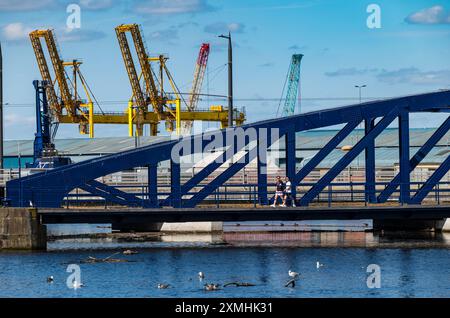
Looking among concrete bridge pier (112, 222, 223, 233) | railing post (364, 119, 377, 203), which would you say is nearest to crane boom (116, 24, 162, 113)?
concrete bridge pier (112, 222, 223, 233)

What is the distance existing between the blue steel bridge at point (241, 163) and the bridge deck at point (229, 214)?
0.80 m

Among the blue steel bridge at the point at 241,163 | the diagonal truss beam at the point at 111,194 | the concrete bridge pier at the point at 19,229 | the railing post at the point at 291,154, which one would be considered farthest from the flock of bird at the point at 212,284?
the railing post at the point at 291,154

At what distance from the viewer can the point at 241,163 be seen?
184 feet

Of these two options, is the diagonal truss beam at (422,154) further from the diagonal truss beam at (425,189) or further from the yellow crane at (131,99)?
the yellow crane at (131,99)

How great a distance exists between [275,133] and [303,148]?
70.2m

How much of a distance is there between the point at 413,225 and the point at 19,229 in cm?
2483

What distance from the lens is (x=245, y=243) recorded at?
203 feet

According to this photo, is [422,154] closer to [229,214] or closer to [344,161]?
[344,161]

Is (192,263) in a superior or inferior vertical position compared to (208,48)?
inferior

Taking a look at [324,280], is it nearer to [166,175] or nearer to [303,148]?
[166,175]

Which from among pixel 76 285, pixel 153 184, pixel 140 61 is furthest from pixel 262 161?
pixel 140 61

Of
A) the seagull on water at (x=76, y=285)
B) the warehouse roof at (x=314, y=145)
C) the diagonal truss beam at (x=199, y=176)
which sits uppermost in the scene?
the warehouse roof at (x=314, y=145)

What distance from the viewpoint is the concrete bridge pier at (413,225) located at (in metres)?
68.7

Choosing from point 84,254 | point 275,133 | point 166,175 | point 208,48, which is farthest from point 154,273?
point 208,48
